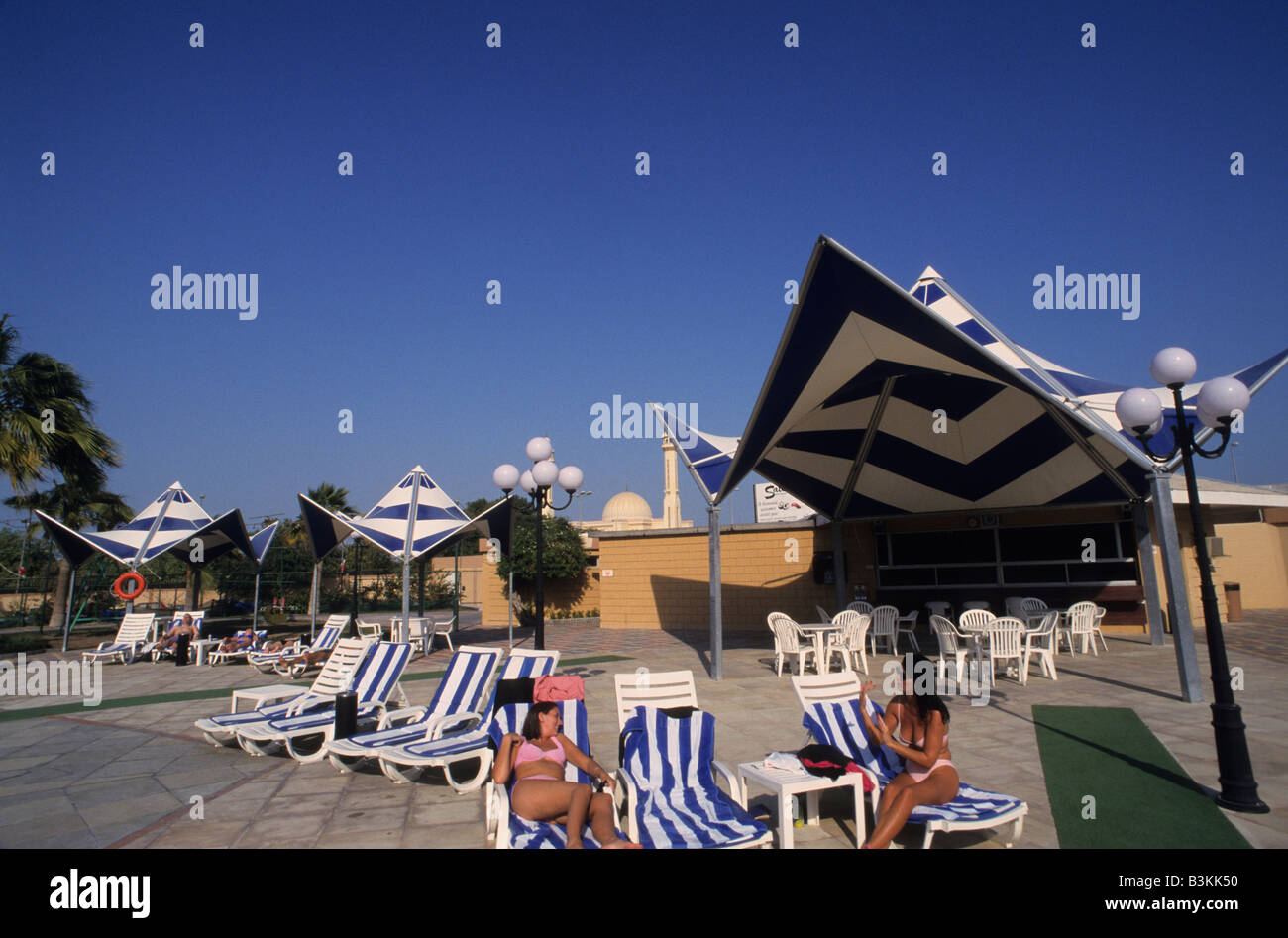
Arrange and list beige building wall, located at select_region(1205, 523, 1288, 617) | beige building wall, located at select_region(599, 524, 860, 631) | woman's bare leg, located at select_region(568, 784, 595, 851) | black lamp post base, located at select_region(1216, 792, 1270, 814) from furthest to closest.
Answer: beige building wall, located at select_region(1205, 523, 1288, 617) → beige building wall, located at select_region(599, 524, 860, 631) → black lamp post base, located at select_region(1216, 792, 1270, 814) → woman's bare leg, located at select_region(568, 784, 595, 851)

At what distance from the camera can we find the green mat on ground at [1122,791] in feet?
12.6

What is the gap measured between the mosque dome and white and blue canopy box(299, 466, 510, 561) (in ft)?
104

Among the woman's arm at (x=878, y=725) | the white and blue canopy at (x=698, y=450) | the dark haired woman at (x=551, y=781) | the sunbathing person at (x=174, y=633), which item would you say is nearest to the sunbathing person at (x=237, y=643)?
the sunbathing person at (x=174, y=633)

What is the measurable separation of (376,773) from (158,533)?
14.9 metres

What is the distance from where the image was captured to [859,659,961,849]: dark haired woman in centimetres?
360

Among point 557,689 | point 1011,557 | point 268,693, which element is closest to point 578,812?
point 557,689

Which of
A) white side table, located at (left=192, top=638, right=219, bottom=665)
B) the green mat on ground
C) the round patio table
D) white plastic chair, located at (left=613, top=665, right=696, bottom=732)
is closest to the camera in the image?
the green mat on ground

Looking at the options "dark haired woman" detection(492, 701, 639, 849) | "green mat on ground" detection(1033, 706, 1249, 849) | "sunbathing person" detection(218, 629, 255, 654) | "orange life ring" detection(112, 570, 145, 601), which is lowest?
"green mat on ground" detection(1033, 706, 1249, 849)

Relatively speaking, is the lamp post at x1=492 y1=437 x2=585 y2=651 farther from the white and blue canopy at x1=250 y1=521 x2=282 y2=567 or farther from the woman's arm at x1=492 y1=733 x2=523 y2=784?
the white and blue canopy at x1=250 y1=521 x2=282 y2=567

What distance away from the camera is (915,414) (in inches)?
463

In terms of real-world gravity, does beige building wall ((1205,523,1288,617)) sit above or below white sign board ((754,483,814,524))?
below

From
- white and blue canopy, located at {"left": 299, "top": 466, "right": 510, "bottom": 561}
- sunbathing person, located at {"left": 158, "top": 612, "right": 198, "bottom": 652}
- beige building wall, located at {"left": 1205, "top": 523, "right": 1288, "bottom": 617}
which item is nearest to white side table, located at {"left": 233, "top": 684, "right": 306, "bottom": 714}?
white and blue canopy, located at {"left": 299, "top": 466, "right": 510, "bottom": 561}

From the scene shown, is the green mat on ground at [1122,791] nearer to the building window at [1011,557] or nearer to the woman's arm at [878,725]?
the woman's arm at [878,725]
